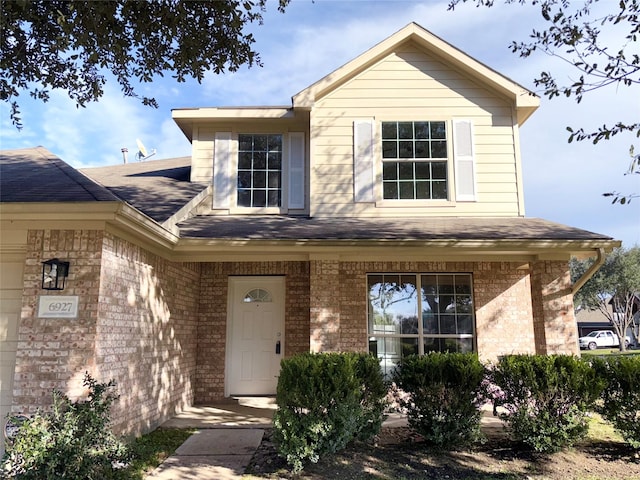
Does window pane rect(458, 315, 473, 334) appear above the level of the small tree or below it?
below

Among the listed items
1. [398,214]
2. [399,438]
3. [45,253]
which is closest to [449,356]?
[399,438]

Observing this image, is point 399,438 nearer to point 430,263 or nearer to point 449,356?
point 449,356

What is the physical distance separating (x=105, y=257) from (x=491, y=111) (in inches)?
288

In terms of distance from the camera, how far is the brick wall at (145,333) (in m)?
5.44

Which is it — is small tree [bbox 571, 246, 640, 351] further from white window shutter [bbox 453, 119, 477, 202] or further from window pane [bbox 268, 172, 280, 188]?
window pane [bbox 268, 172, 280, 188]

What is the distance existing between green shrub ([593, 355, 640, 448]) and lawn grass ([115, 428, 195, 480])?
17.2 feet

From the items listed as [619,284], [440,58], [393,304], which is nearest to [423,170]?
[440,58]

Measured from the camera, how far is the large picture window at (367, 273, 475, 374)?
8258mm

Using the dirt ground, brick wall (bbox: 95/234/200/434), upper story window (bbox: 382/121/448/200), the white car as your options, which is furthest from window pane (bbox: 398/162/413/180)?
the white car

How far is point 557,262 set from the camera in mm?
7617

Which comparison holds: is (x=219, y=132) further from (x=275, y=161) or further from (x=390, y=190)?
(x=390, y=190)

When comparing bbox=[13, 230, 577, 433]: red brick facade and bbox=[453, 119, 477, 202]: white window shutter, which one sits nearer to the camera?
bbox=[13, 230, 577, 433]: red brick facade

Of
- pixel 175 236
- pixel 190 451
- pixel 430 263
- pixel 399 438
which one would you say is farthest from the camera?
pixel 430 263

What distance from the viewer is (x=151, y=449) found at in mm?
5684
